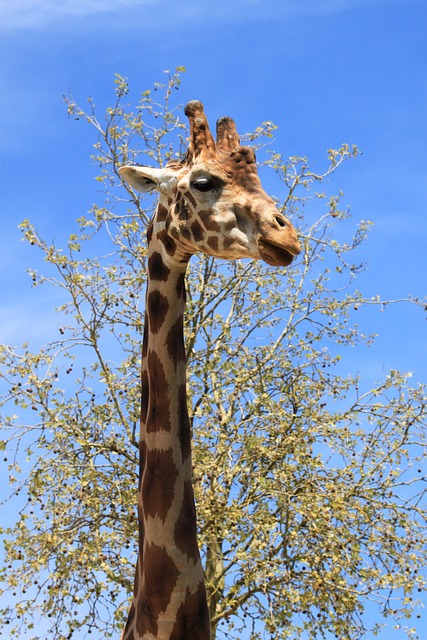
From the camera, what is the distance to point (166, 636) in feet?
19.6

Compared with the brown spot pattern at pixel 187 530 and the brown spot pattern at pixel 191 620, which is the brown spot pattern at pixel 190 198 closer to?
the brown spot pattern at pixel 187 530

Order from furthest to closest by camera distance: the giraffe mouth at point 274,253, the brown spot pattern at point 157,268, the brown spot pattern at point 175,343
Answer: the brown spot pattern at point 157,268 → the brown spot pattern at point 175,343 → the giraffe mouth at point 274,253

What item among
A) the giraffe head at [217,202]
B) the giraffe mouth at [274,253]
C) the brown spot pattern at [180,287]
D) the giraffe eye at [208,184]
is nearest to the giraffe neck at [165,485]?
the brown spot pattern at [180,287]

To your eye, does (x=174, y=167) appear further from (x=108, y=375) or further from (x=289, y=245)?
(x=108, y=375)

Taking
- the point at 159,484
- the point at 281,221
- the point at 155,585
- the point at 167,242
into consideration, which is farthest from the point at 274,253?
the point at 155,585

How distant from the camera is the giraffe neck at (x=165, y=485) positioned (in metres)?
6.01

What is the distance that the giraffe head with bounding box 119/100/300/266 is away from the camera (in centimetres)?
561

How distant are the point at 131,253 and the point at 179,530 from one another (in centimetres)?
890

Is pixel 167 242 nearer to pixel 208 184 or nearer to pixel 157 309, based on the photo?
pixel 157 309

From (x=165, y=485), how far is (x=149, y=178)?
2.07 m

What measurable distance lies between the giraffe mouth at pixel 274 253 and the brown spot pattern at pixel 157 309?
1.07m

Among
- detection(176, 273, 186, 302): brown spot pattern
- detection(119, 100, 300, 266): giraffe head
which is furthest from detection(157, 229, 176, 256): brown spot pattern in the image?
detection(176, 273, 186, 302): brown spot pattern

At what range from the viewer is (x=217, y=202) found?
6.02m

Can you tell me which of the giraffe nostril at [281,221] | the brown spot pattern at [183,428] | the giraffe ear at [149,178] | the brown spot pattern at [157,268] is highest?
the giraffe ear at [149,178]
